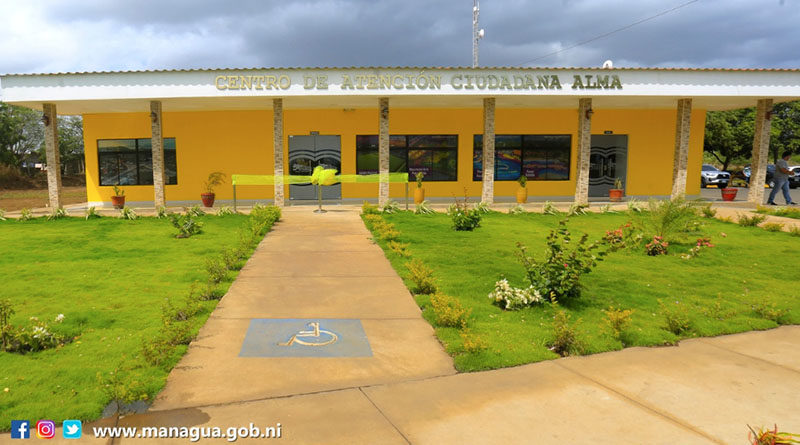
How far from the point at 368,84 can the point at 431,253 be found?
29.3 feet

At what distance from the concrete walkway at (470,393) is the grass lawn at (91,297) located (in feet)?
1.74

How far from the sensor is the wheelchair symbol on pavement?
5.69 m

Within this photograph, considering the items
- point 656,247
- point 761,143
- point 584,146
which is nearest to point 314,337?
point 656,247

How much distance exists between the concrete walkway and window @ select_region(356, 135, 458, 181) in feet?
51.7

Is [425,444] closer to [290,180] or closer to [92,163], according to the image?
[290,180]

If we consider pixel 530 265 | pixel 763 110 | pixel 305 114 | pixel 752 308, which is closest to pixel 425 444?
pixel 530 265

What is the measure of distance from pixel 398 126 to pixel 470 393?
723 inches

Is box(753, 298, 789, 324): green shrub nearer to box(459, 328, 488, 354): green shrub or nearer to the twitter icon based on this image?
box(459, 328, 488, 354): green shrub

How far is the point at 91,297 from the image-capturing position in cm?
721

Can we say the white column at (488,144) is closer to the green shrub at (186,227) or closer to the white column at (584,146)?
the white column at (584,146)

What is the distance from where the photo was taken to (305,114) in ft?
70.7

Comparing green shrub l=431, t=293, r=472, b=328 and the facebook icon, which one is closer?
the facebook icon

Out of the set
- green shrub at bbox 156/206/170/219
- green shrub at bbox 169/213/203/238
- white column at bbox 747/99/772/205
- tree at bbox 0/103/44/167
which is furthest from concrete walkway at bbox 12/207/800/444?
tree at bbox 0/103/44/167

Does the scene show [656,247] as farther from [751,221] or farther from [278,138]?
[278,138]
